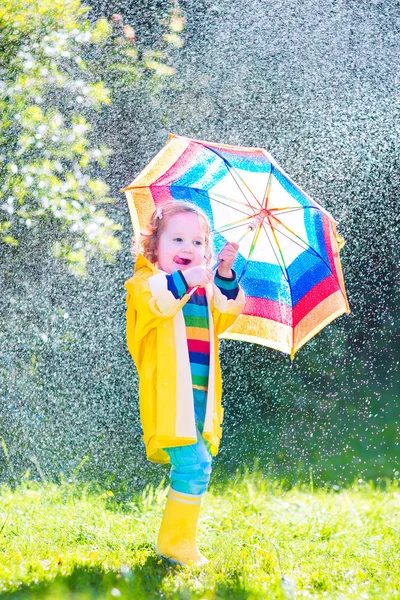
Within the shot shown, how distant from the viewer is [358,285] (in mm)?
6582

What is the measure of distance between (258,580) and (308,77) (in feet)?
14.6

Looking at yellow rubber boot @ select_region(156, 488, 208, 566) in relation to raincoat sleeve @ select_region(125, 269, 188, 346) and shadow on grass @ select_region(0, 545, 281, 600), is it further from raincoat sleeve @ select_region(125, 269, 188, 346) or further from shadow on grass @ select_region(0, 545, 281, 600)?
raincoat sleeve @ select_region(125, 269, 188, 346)

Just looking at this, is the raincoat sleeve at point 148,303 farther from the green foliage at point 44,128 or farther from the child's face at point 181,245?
the green foliage at point 44,128

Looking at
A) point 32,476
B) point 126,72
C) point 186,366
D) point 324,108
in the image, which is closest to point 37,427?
point 32,476

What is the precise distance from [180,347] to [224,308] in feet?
0.82

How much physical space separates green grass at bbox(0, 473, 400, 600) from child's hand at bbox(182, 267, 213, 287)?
1.02 meters

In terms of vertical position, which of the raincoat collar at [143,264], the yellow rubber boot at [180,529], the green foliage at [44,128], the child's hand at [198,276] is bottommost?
the yellow rubber boot at [180,529]

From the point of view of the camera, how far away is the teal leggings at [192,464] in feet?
9.43

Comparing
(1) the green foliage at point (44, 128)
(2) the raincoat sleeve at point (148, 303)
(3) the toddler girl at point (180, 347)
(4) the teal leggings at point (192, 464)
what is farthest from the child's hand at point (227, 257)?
(1) the green foliage at point (44, 128)

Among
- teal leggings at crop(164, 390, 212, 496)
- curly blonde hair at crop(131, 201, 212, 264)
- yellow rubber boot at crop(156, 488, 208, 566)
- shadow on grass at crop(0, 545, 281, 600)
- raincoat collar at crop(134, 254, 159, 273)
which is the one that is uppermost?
curly blonde hair at crop(131, 201, 212, 264)

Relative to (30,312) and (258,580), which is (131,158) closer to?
(30,312)

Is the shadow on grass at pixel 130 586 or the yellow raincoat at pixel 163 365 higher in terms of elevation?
the yellow raincoat at pixel 163 365

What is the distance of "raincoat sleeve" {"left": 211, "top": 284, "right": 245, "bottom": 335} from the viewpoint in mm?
3012

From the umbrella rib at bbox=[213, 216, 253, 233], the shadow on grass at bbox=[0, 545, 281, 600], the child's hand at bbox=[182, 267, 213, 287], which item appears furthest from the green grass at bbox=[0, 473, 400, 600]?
the umbrella rib at bbox=[213, 216, 253, 233]
